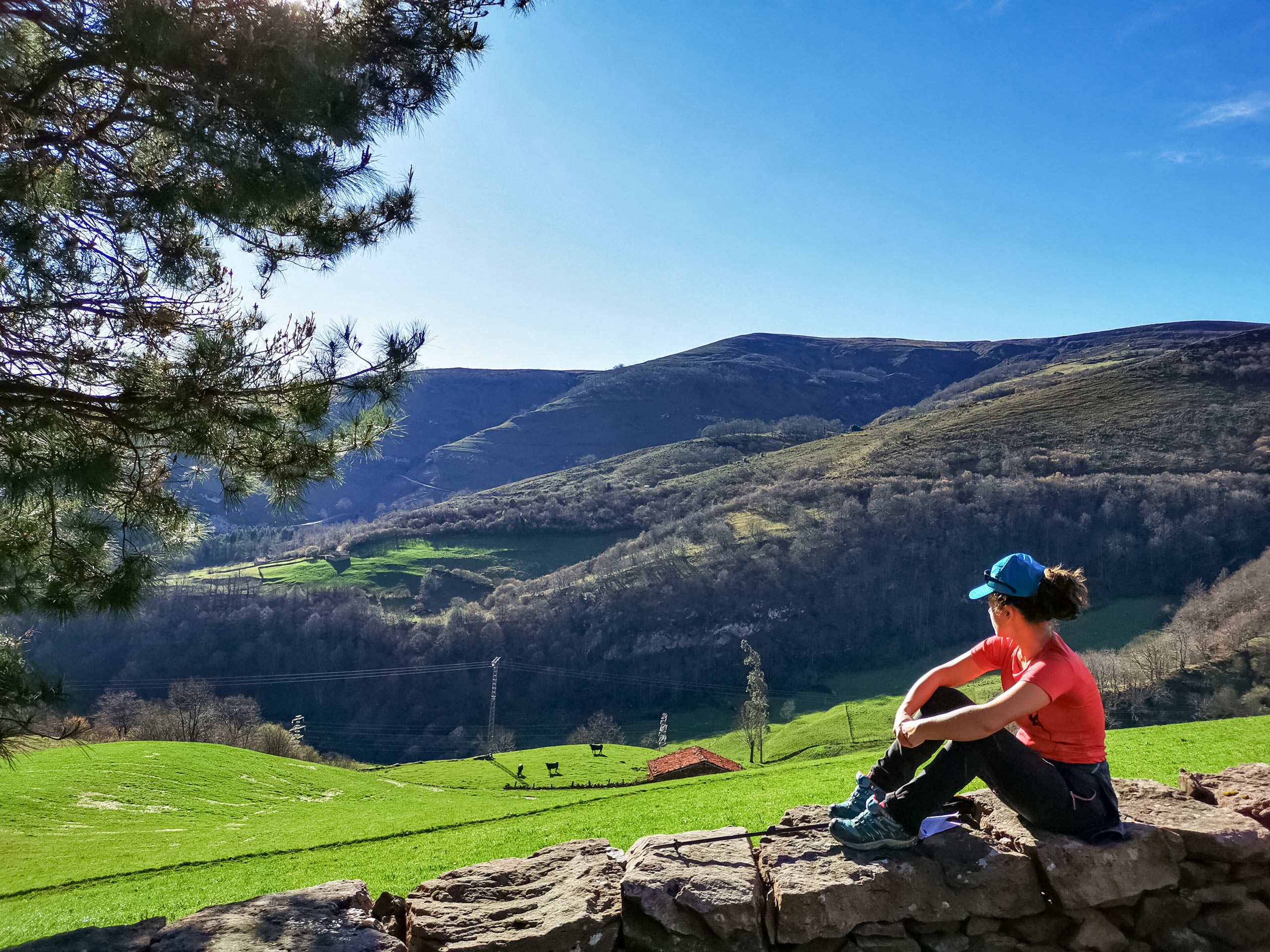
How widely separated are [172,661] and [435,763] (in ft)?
217

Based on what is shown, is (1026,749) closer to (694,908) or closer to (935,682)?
(935,682)

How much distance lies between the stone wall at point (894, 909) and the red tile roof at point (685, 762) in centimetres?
4588

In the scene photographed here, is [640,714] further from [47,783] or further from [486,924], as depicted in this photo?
[486,924]

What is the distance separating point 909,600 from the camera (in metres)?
113

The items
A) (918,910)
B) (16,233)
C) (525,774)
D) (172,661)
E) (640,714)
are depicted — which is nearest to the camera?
(918,910)

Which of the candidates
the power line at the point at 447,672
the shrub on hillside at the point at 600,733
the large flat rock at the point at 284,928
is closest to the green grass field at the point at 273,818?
the large flat rock at the point at 284,928

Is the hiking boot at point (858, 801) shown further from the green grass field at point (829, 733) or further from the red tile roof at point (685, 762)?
the green grass field at point (829, 733)

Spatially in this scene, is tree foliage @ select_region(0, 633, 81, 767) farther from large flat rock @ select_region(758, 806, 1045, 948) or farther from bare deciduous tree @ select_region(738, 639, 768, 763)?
bare deciduous tree @ select_region(738, 639, 768, 763)

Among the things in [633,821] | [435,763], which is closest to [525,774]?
[435,763]

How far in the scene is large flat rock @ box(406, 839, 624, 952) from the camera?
4.02 meters

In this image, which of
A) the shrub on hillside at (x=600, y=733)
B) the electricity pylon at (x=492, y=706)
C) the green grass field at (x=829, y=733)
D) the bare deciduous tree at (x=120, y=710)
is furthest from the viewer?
the shrub on hillside at (x=600, y=733)

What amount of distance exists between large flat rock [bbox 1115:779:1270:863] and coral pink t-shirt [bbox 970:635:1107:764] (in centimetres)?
59

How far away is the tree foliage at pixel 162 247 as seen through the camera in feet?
20.7

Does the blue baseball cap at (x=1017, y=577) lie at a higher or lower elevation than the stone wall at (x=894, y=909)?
higher
